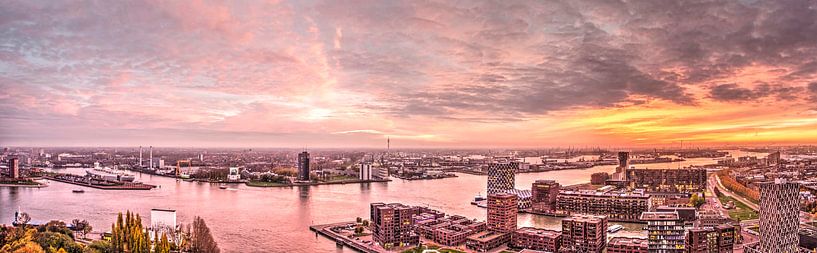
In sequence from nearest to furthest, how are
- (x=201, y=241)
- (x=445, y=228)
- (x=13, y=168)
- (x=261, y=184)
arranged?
1. (x=201, y=241)
2. (x=445, y=228)
3. (x=261, y=184)
4. (x=13, y=168)

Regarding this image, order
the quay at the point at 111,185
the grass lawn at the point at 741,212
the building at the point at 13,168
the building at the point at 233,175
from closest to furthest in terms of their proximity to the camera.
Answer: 1. the grass lawn at the point at 741,212
2. the quay at the point at 111,185
3. the building at the point at 13,168
4. the building at the point at 233,175

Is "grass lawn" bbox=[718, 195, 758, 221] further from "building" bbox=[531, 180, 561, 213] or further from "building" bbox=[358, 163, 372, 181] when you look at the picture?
"building" bbox=[358, 163, 372, 181]

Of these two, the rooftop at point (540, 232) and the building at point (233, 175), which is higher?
the building at point (233, 175)

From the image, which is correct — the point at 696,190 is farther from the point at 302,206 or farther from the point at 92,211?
the point at 92,211

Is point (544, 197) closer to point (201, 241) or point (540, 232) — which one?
point (540, 232)

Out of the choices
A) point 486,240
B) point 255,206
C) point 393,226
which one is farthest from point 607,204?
point 255,206

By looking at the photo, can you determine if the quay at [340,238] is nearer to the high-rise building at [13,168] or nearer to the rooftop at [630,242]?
the rooftop at [630,242]

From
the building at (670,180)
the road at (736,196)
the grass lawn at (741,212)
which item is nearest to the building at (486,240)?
the grass lawn at (741,212)
